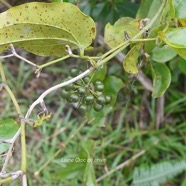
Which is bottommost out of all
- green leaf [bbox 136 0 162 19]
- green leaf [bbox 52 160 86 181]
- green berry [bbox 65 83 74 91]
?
green leaf [bbox 52 160 86 181]

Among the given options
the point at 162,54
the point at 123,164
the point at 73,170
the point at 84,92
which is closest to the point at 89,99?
the point at 84,92

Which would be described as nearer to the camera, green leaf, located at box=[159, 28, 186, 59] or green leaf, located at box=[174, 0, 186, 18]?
green leaf, located at box=[159, 28, 186, 59]

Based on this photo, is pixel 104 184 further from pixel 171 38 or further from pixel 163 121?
pixel 171 38

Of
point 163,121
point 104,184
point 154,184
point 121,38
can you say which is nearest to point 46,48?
point 121,38

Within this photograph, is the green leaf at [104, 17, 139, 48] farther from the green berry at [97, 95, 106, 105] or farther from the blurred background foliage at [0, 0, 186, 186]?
the blurred background foliage at [0, 0, 186, 186]

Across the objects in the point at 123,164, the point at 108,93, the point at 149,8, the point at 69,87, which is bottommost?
the point at 123,164

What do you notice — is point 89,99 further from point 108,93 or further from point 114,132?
point 114,132

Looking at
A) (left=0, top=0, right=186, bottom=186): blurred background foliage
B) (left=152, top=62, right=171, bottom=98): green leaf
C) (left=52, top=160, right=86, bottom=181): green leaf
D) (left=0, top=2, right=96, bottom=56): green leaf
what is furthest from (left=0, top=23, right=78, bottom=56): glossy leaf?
(left=0, top=0, right=186, bottom=186): blurred background foliage

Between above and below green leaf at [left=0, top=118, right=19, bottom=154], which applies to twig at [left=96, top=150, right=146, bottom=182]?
below
